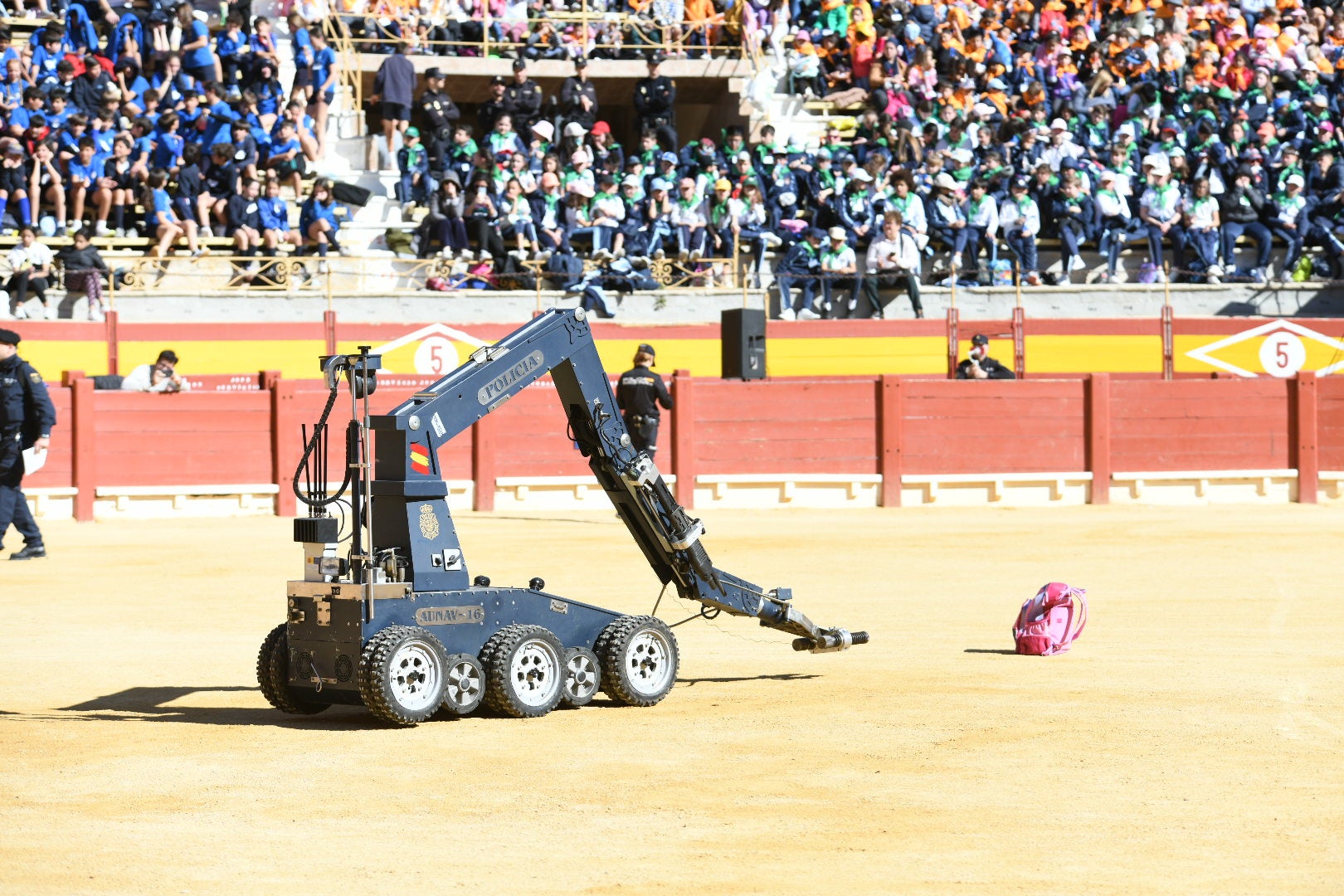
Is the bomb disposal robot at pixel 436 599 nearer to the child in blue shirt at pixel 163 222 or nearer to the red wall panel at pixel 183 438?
the red wall panel at pixel 183 438

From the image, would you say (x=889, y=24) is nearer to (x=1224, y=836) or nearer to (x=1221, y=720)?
(x=1221, y=720)

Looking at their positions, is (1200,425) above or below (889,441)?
→ above

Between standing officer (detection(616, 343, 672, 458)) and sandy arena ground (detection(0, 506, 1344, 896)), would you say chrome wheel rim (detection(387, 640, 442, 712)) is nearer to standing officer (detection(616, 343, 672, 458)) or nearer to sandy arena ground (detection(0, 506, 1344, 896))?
sandy arena ground (detection(0, 506, 1344, 896))

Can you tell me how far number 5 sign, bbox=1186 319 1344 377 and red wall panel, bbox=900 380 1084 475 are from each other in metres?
3.43

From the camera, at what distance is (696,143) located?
1034 inches

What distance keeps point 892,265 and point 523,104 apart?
228 inches

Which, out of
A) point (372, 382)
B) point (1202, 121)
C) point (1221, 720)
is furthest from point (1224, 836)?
point (1202, 121)

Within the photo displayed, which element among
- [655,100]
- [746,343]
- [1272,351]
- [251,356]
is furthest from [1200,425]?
[251,356]

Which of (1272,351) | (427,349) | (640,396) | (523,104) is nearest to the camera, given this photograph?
(640,396)

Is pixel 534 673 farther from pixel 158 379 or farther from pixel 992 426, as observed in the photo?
pixel 992 426

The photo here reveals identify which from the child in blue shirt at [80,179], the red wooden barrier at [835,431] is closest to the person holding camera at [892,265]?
the red wooden barrier at [835,431]

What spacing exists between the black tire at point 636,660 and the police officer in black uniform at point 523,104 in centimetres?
1848

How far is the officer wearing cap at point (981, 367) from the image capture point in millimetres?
21422

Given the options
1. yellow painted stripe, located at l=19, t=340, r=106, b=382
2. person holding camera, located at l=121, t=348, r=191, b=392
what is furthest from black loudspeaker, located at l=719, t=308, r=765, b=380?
yellow painted stripe, located at l=19, t=340, r=106, b=382
